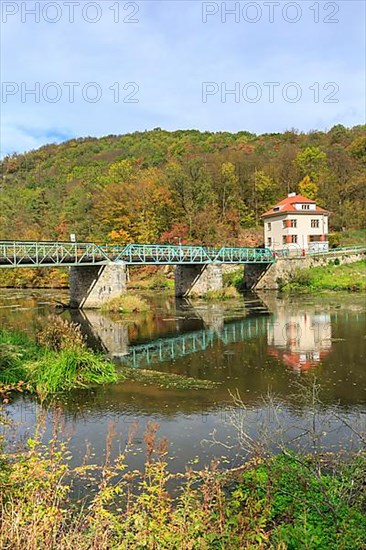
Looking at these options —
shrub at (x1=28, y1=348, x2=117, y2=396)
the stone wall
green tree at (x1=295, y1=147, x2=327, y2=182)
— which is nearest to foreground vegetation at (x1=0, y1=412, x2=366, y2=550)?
shrub at (x1=28, y1=348, x2=117, y2=396)

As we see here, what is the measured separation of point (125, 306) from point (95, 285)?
341 centimetres

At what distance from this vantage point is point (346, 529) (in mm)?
4562

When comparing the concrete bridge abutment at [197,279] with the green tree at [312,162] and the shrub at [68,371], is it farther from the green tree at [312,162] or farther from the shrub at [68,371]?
the green tree at [312,162]

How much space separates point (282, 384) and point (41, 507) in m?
8.41

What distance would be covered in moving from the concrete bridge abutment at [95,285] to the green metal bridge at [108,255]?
658mm

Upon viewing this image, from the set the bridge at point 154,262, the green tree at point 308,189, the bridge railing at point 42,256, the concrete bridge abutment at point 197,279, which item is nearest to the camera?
the bridge railing at point 42,256

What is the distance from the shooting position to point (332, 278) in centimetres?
3800

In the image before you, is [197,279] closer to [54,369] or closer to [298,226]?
[298,226]

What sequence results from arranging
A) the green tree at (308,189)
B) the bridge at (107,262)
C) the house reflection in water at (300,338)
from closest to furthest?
the house reflection in water at (300,338)
the bridge at (107,262)
the green tree at (308,189)

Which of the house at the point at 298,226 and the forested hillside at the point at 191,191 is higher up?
the forested hillside at the point at 191,191

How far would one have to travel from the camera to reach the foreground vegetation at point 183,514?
161 inches

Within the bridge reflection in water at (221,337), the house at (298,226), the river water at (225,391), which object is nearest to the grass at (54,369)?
the river water at (225,391)

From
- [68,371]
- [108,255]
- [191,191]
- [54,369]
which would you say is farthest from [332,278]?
[54,369]

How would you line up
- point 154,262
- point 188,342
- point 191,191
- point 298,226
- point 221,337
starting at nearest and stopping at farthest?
point 188,342 < point 221,337 < point 154,262 < point 298,226 < point 191,191
